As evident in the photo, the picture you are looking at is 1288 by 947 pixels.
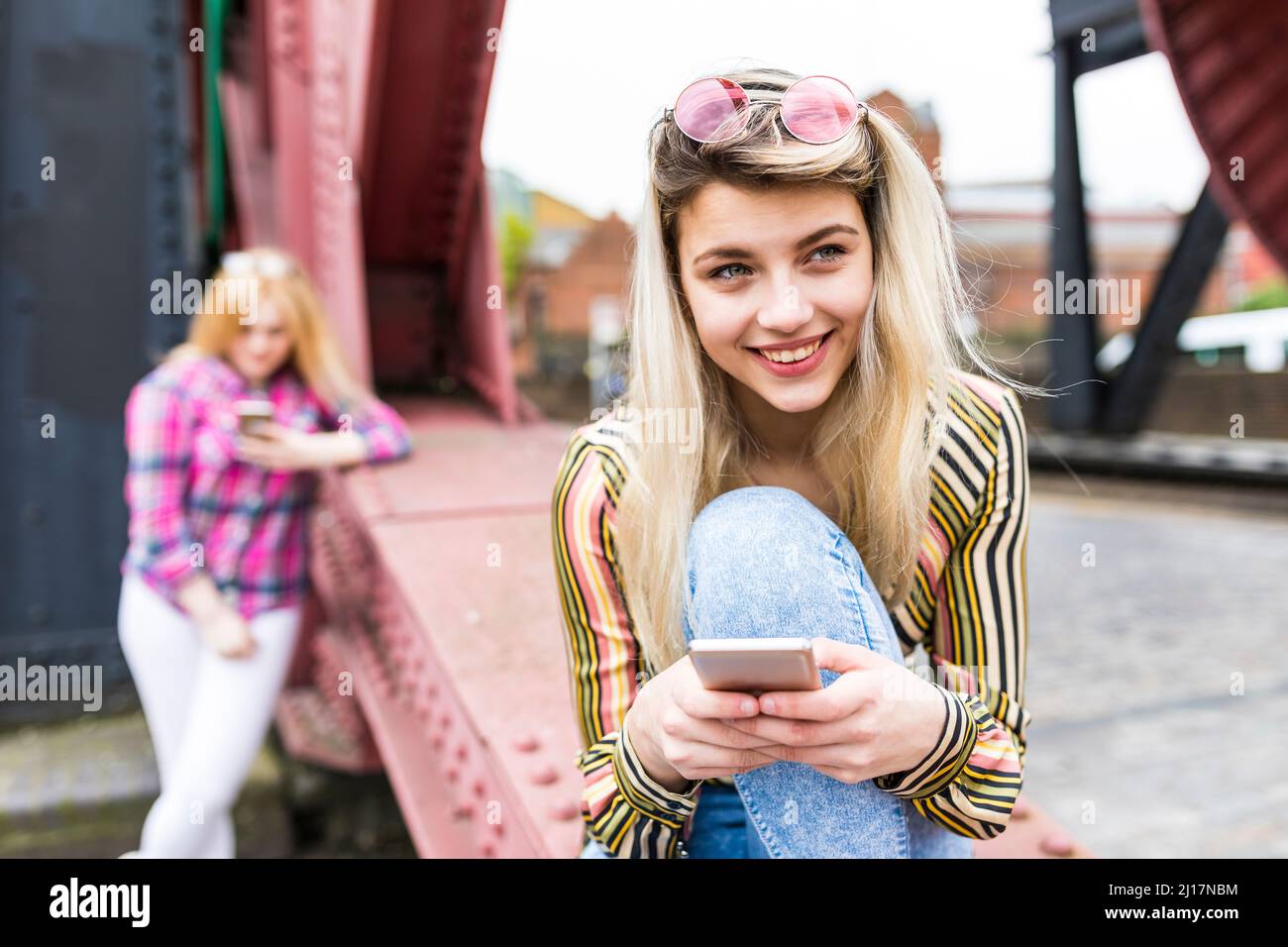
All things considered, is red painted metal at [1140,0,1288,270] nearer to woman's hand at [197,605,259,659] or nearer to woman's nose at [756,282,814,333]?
woman's nose at [756,282,814,333]

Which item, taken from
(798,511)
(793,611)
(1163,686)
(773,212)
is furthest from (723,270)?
(1163,686)

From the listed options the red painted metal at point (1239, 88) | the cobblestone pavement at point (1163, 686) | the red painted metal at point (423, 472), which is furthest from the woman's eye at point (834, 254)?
the red painted metal at point (1239, 88)

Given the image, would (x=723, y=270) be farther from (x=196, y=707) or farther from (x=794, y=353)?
(x=196, y=707)

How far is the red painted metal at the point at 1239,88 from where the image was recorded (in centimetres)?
442

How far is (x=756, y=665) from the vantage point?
1068 millimetres

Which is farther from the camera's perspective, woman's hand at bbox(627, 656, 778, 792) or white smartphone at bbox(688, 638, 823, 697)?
woman's hand at bbox(627, 656, 778, 792)

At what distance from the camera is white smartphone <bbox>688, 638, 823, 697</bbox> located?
1032 mm

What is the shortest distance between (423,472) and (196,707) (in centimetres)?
83

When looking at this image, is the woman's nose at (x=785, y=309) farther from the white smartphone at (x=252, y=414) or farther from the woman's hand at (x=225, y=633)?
the woman's hand at (x=225, y=633)

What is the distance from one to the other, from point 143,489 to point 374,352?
114 centimetres

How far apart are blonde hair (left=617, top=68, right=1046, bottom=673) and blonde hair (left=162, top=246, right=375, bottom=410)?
1.83 meters

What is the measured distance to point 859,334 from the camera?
139cm

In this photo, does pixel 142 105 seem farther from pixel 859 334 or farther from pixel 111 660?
pixel 859 334

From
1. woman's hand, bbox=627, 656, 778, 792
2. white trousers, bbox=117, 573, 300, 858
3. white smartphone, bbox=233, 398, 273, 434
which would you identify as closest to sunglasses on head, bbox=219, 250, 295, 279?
white smartphone, bbox=233, 398, 273, 434
